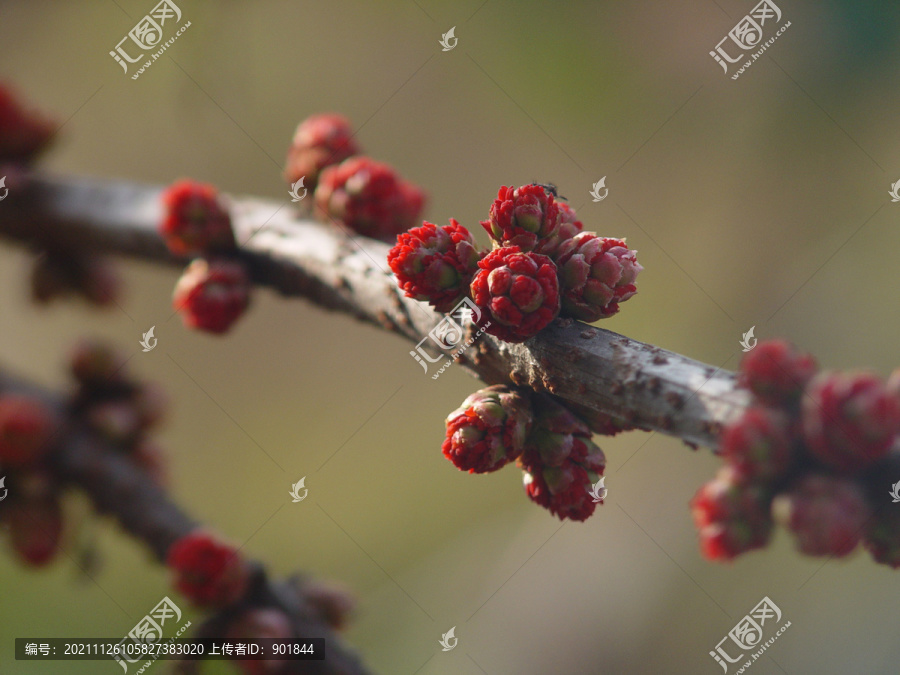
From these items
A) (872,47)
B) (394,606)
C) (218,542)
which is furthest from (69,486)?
(872,47)

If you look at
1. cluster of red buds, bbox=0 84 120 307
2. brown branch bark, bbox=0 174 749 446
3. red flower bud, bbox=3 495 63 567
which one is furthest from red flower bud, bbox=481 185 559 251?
cluster of red buds, bbox=0 84 120 307

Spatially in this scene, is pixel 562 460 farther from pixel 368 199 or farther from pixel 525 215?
pixel 368 199

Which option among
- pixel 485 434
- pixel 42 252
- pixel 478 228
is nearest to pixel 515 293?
pixel 485 434

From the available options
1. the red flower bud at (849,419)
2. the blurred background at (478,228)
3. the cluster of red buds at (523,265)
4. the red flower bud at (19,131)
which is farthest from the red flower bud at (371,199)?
the blurred background at (478,228)

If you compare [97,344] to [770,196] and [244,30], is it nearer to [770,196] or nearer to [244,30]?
[244,30]

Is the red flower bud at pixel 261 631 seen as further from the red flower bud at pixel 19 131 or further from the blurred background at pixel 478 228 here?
the blurred background at pixel 478 228

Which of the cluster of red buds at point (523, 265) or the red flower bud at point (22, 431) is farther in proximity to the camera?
the red flower bud at point (22, 431)
